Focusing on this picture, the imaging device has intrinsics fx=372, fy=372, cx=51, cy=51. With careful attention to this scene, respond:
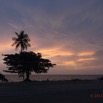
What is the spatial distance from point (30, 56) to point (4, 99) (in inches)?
2019

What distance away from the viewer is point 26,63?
6994cm

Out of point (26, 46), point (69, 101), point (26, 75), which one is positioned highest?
point (26, 46)

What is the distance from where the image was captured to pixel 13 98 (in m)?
21.0

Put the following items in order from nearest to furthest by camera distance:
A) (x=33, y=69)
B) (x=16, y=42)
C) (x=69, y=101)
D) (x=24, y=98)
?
(x=69, y=101) → (x=24, y=98) → (x=33, y=69) → (x=16, y=42)

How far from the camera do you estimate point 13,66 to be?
70.9 metres

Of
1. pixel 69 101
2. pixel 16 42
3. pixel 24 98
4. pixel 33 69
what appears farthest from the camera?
pixel 16 42

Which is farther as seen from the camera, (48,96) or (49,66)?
(49,66)

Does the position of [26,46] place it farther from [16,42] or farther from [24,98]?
[24,98]

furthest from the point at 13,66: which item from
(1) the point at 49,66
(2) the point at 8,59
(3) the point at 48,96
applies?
(3) the point at 48,96

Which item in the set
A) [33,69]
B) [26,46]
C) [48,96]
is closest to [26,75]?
[33,69]

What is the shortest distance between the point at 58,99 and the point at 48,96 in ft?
4.98

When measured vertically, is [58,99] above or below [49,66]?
below

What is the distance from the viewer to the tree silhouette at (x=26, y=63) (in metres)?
69.9

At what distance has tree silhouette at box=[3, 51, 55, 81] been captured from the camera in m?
69.9
